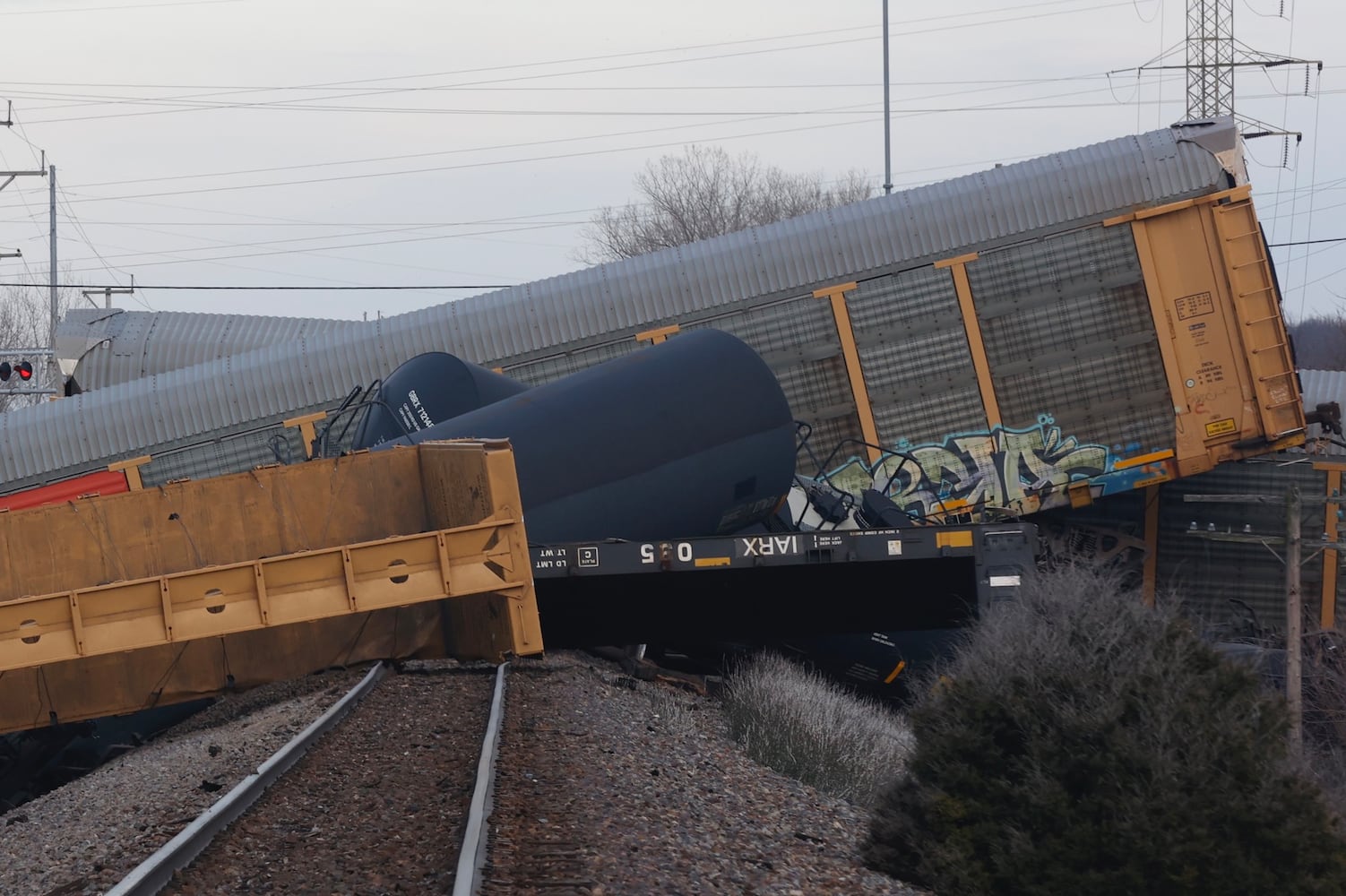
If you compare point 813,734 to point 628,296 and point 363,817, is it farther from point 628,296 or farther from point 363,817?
point 628,296

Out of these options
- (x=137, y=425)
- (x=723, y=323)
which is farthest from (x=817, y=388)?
(x=137, y=425)

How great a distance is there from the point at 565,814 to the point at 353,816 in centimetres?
116

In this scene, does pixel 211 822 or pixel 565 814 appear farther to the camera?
pixel 565 814

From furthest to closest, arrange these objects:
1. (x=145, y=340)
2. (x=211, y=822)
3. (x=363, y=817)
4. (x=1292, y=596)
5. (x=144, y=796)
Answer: (x=145, y=340)
(x=1292, y=596)
(x=144, y=796)
(x=363, y=817)
(x=211, y=822)

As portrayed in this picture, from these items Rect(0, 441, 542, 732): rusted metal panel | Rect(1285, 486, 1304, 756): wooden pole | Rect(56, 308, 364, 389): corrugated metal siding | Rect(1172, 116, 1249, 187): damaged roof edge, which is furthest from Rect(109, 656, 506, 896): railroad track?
Rect(56, 308, 364, 389): corrugated metal siding

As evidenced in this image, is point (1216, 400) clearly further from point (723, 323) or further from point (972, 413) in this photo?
point (723, 323)

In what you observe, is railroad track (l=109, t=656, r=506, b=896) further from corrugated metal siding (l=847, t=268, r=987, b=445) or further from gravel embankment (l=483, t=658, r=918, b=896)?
corrugated metal siding (l=847, t=268, r=987, b=445)

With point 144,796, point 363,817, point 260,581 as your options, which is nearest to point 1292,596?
point 260,581

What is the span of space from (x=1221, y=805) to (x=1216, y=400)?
14329mm

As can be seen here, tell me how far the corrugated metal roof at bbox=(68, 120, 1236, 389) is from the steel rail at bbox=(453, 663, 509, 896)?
12152mm

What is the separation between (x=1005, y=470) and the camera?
19969mm

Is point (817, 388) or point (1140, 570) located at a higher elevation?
point (817, 388)

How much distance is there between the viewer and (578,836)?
6.31m

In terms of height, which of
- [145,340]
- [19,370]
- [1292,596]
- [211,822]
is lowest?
[1292,596]
